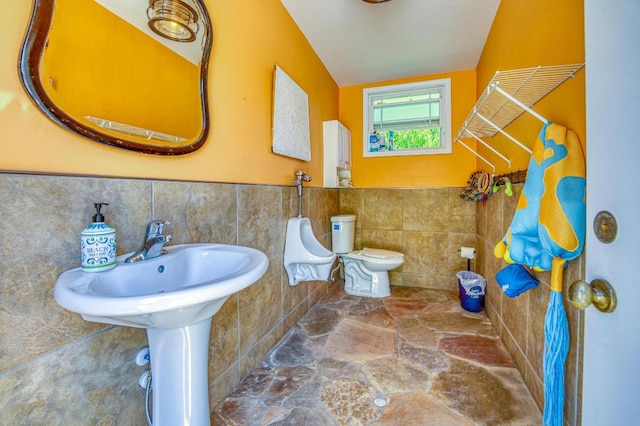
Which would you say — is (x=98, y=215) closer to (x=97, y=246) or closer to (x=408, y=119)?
(x=97, y=246)

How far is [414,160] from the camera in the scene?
297cm

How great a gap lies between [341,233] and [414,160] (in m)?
1.20

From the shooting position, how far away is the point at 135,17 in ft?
3.06

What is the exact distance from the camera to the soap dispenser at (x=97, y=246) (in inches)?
28.0

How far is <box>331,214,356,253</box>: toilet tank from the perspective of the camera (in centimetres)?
268

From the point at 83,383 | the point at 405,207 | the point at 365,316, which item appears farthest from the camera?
the point at 405,207

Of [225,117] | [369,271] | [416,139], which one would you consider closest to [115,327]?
[225,117]

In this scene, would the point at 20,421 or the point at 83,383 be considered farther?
the point at 83,383

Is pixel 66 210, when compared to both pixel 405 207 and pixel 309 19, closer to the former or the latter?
pixel 309 19

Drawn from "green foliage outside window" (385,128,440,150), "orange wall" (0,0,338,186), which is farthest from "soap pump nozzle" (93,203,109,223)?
"green foliage outside window" (385,128,440,150)

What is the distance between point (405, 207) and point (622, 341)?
2.63m

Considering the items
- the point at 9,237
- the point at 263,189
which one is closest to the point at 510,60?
the point at 263,189

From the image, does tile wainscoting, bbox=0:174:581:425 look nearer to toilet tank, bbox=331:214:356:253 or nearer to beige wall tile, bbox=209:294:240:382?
beige wall tile, bbox=209:294:240:382

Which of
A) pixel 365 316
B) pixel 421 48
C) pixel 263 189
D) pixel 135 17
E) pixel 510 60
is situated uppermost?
pixel 421 48
